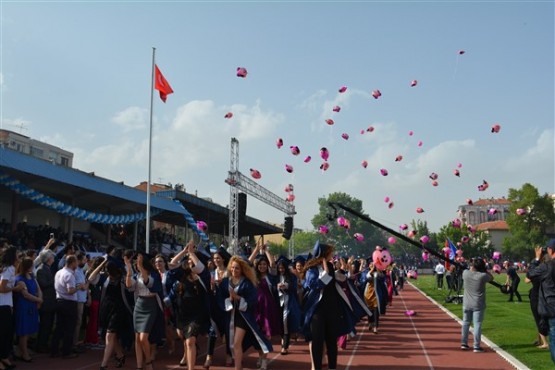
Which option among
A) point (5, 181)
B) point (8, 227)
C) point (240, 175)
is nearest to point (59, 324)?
point (5, 181)

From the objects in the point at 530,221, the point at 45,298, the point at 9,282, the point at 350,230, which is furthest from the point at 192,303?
the point at 350,230

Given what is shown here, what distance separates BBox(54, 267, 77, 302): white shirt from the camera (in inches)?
357

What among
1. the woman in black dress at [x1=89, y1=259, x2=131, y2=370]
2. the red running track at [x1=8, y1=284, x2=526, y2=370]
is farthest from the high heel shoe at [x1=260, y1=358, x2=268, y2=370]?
the woman in black dress at [x1=89, y1=259, x2=131, y2=370]

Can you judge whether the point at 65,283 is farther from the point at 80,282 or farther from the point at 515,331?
the point at 515,331

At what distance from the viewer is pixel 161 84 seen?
22.6 meters

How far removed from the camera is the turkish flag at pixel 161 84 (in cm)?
2245

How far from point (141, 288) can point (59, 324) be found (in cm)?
291

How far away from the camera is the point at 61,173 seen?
2225 centimetres

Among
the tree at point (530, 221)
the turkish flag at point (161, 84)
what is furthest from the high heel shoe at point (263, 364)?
the tree at point (530, 221)

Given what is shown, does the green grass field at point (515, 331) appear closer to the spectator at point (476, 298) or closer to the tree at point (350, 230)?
the spectator at point (476, 298)

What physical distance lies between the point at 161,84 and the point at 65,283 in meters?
14.8

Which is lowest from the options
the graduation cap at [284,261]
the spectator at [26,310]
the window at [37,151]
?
the spectator at [26,310]

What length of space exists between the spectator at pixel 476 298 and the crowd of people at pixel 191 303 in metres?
0.02

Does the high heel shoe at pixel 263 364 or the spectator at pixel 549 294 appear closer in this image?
the spectator at pixel 549 294
